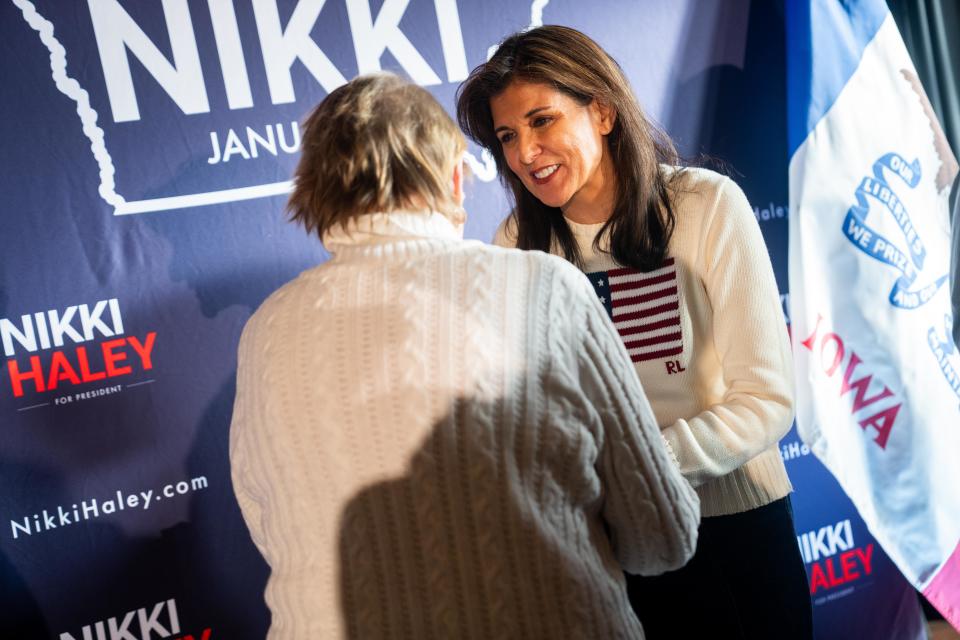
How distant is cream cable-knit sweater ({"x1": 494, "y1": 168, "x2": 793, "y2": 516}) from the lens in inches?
64.4

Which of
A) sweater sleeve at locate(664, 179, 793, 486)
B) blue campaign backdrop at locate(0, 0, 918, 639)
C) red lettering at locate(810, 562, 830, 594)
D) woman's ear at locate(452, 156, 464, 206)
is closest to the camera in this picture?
woman's ear at locate(452, 156, 464, 206)

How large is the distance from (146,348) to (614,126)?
3.74 ft

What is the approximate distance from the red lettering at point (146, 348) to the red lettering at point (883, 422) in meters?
1.85

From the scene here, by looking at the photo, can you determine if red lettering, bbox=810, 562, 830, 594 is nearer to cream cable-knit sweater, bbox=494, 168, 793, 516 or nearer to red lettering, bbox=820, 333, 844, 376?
red lettering, bbox=820, 333, 844, 376

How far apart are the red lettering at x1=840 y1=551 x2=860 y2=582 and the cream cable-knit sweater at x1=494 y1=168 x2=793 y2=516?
1.21 meters

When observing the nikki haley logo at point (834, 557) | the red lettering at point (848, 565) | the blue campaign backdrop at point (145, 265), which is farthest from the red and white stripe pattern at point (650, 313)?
the red lettering at point (848, 565)

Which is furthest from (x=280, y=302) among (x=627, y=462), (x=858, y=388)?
(x=858, y=388)

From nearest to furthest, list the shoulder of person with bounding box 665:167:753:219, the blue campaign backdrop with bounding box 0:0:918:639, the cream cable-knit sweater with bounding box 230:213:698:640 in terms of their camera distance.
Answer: the cream cable-knit sweater with bounding box 230:213:698:640 < the shoulder of person with bounding box 665:167:753:219 < the blue campaign backdrop with bounding box 0:0:918:639

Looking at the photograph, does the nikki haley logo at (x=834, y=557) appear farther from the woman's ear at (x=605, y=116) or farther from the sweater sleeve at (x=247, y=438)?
the sweater sleeve at (x=247, y=438)

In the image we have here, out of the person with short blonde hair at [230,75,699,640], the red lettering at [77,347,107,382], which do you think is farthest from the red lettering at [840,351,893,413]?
the red lettering at [77,347,107,382]

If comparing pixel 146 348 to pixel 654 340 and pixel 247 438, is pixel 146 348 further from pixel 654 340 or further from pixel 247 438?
pixel 654 340

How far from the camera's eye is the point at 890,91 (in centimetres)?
255

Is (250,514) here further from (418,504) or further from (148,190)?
(148,190)

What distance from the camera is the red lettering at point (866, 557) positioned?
2.81 metres
